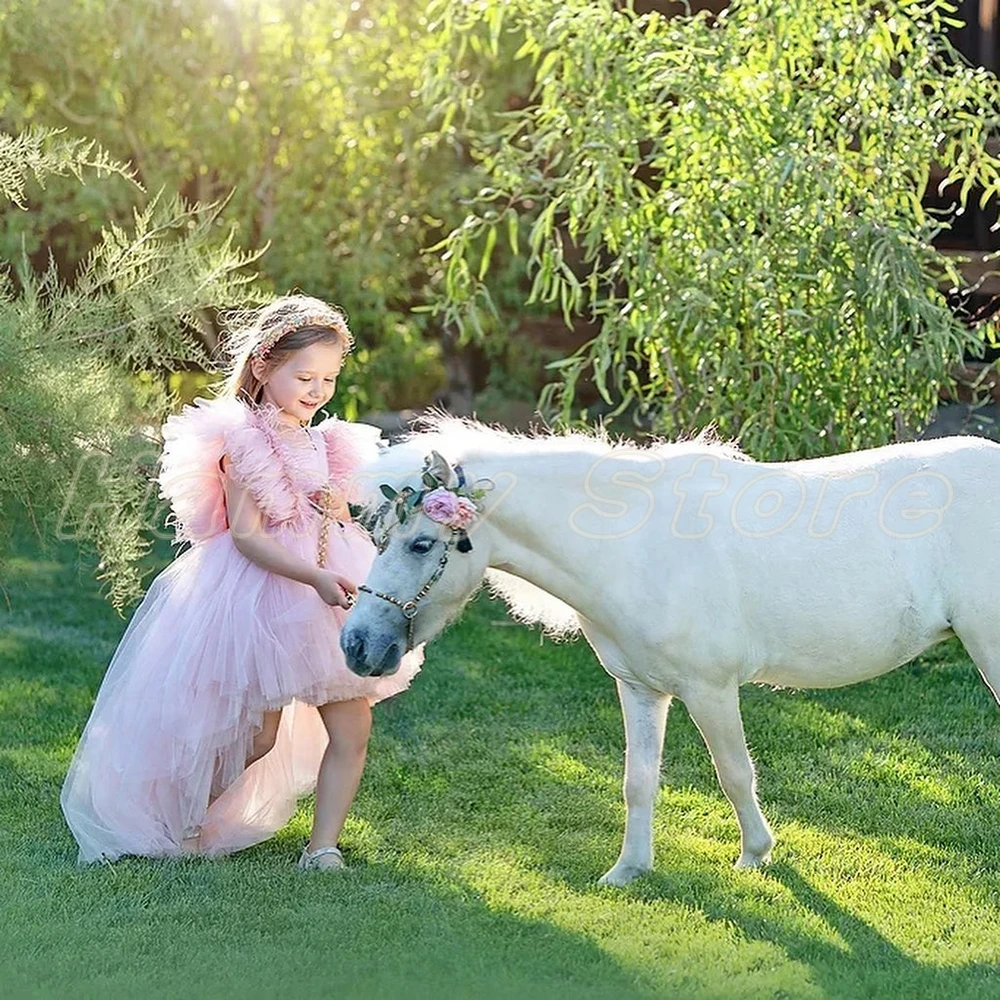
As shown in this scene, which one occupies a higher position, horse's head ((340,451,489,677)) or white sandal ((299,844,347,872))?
horse's head ((340,451,489,677))

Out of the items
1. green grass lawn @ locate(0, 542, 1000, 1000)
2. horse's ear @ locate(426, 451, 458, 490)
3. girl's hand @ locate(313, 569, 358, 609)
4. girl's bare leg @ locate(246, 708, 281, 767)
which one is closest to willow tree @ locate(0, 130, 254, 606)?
green grass lawn @ locate(0, 542, 1000, 1000)

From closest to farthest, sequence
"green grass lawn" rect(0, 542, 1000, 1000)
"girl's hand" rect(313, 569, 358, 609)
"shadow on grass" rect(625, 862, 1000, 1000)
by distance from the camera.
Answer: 1. "shadow on grass" rect(625, 862, 1000, 1000)
2. "green grass lawn" rect(0, 542, 1000, 1000)
3. "girl's hand" rect(313, 569, 358, 609)

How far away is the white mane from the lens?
3.28m

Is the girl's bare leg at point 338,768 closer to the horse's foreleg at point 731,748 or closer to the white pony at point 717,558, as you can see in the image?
the white pony at point 717,558

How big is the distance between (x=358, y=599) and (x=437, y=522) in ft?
0.75

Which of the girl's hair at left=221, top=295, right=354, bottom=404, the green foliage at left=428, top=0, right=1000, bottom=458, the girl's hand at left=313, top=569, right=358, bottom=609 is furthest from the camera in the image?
the green foliage at left=428, top=0, right=1000, bottom=458

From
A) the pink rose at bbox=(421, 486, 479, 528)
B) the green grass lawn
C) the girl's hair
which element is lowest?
the green grass lawn

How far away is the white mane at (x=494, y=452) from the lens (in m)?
3.28

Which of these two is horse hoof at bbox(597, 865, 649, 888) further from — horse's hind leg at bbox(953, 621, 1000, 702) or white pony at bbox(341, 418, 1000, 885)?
horse's hind leg at bbox(953, 621, 1000, 702)

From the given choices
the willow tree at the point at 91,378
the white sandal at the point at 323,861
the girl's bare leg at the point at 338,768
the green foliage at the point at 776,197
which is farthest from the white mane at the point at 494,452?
the green foliage at the point at 776,197

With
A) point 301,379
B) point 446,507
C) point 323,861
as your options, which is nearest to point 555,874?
point 323,861

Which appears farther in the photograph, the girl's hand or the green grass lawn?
the girl's hand

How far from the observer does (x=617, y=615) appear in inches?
131

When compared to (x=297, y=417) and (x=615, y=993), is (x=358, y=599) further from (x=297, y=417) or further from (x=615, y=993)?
(x=615, y=993)
